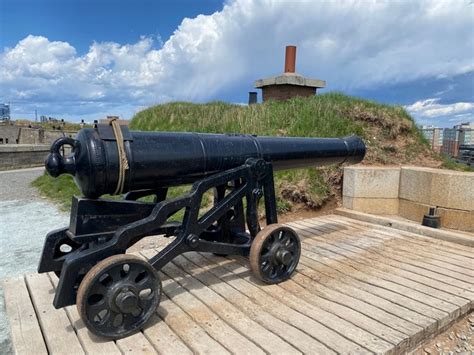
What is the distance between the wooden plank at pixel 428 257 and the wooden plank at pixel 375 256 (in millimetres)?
164

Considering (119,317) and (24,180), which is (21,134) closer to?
Result: (24,180)

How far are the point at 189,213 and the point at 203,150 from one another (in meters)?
0.48

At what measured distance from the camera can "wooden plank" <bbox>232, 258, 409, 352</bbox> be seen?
229 centimetres

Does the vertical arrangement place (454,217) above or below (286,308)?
above

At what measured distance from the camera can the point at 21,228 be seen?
20.6 ft

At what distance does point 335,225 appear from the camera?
5.11 m

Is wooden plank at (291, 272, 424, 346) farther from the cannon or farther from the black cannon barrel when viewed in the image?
the black cannon barrel

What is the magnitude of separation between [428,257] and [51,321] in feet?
11.1

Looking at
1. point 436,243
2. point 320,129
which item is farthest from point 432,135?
point 436,243

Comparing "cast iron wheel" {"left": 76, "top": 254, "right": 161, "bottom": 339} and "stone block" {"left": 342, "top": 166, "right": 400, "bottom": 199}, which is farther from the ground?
"stone block" {"left": 342, "top": 166, "right": 400, "bottom": 199}

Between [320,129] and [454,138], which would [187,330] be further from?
[454,138]

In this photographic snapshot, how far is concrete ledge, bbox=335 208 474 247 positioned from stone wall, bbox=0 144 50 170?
51.6 ft

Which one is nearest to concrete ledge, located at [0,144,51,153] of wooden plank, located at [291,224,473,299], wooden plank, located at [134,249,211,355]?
wooden plank, located at [291,224,473,299]

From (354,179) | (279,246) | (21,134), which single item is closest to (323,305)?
(279,246)
